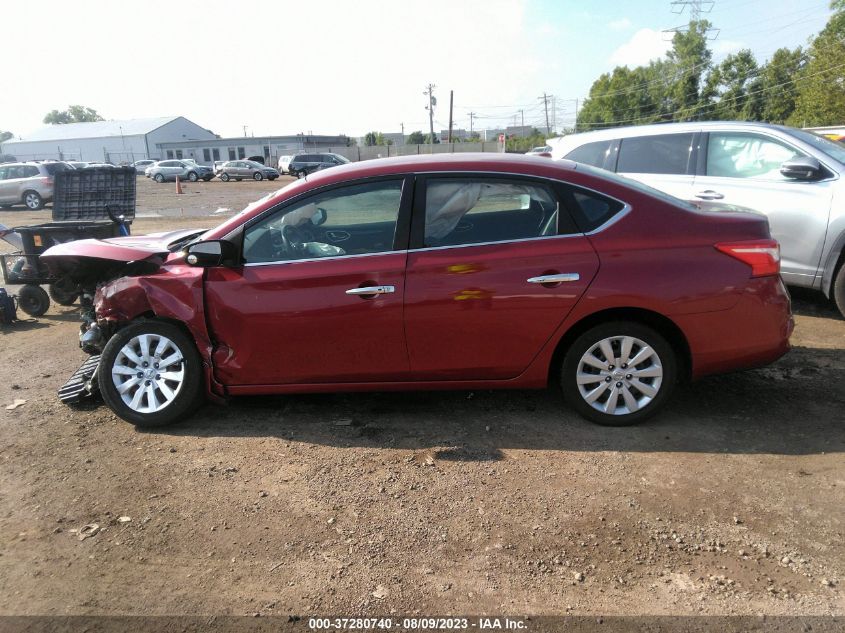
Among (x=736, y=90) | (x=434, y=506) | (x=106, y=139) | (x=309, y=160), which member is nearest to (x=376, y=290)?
(x=434, y=506)

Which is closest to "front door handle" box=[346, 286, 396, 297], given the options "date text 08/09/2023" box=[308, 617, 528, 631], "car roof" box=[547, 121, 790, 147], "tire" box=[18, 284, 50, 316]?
"date text 08/09/2023" box=[308, 617, 528, 631]

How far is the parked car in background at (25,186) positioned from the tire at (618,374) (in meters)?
23.8

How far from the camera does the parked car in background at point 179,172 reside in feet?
150

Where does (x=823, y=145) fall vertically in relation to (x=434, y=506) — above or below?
above

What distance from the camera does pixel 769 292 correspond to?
3.82m

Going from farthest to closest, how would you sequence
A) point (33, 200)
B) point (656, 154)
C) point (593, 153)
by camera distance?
point (33, 200) < point (593, 153) < point (656, 154)

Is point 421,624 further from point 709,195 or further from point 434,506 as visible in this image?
point 709,195

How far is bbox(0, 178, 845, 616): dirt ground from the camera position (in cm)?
263

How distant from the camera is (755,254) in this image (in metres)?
3.79

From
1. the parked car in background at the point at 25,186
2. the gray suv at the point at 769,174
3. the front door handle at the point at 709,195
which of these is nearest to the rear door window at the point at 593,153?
the gray suv at the point at 769,174

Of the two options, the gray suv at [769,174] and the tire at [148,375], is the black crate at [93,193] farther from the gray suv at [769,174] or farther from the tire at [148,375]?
the gray suv at [769,174]

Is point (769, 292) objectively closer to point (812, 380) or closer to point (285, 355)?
point (812, 380)

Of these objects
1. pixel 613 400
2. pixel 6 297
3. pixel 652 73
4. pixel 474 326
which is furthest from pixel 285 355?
pixel 652 73

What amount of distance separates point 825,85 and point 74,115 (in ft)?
521
